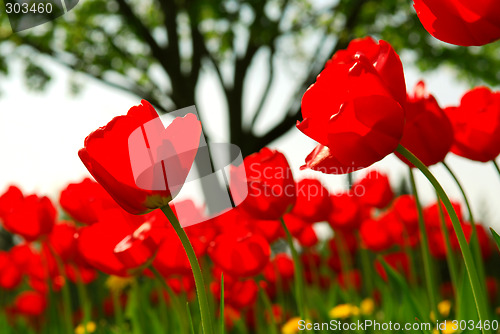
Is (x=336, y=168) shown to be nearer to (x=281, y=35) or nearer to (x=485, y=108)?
(x=485, y=108)

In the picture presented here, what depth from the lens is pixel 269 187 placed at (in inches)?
36.9

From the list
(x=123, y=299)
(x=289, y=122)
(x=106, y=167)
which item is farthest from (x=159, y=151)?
(x=289, y=122)

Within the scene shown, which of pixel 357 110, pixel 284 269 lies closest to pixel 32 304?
pixel 284 269

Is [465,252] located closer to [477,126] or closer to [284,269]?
[477,126]

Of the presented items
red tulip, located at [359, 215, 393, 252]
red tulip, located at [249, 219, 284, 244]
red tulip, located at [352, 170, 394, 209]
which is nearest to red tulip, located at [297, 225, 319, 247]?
red tulip, located at [359, 215, 393, 252]

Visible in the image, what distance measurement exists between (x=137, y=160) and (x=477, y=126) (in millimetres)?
608

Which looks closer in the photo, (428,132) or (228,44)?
(428,132)

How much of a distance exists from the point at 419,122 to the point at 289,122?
7.42 meters

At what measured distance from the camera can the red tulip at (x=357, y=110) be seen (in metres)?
0.55

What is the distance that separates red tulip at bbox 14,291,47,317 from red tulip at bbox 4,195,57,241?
88 cm

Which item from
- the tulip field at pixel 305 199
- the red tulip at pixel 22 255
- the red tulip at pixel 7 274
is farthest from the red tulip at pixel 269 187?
the red tulip at pixel 7 274

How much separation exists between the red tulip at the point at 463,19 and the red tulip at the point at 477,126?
389 mm

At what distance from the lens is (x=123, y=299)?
2727 millimetres

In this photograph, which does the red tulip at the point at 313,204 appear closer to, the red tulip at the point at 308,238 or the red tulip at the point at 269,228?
the red tulip at the point at 269,228
